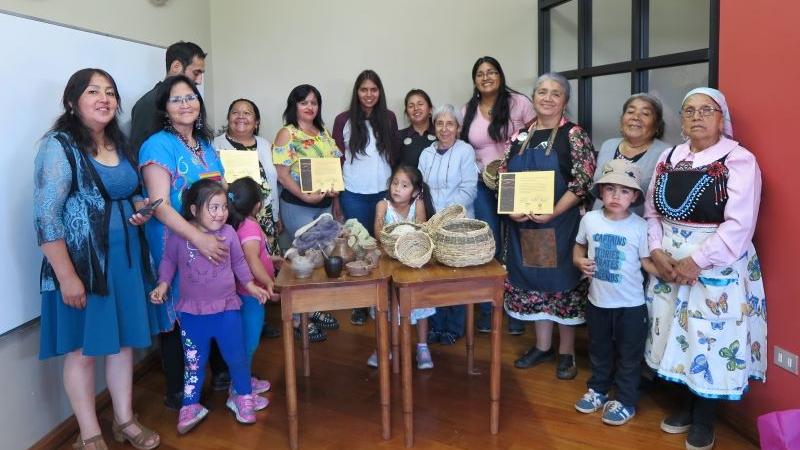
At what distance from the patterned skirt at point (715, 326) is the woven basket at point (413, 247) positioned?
1.01 metres

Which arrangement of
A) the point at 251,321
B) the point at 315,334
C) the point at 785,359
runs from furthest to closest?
the point at 315,334
the point at 251,321
the point at 785,359

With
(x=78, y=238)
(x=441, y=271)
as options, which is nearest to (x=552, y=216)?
(x=441, y=271)

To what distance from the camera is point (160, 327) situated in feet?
7.91

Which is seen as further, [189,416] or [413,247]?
[189,416]

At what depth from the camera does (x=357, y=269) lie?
221cm

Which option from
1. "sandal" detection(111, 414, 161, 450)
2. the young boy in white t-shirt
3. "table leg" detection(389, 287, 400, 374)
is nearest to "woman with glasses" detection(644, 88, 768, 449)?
the young boy in white t-shirt

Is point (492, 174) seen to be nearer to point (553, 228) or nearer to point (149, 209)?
point (553, 228)

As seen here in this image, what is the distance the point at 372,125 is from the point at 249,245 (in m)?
1.31

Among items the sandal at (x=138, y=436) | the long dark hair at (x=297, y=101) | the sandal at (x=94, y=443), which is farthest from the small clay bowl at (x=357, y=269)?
the long dark hair at (x=297, y=101)

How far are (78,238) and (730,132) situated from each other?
2523 millimetres

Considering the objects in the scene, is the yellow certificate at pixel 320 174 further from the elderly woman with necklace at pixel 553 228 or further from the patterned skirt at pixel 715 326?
the patterned skirt at pixel 715 326

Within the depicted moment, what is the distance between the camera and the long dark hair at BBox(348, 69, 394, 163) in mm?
3430

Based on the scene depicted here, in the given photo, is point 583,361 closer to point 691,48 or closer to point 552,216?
point 552,216

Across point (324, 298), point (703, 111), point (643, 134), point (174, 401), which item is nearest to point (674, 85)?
point (643, 134)
